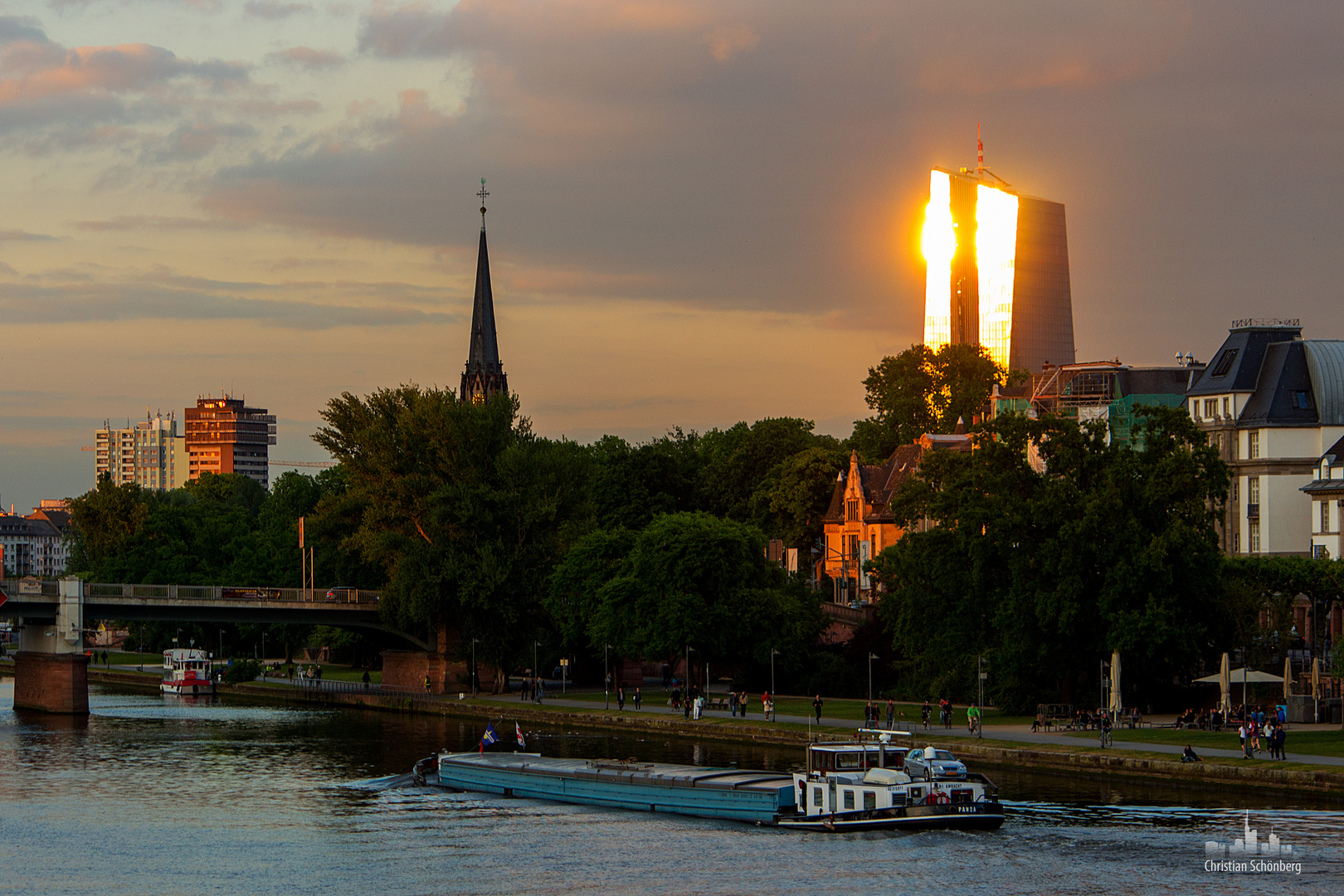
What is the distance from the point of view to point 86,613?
364ft

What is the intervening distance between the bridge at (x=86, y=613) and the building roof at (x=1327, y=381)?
61510 mm

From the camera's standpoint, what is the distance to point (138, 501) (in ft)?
575

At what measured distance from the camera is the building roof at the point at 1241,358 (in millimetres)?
113500

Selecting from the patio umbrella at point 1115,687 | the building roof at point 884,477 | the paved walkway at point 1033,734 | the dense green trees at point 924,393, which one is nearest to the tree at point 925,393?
the dense green trees at point 924,393

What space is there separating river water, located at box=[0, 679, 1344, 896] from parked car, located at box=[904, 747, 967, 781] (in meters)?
2.39

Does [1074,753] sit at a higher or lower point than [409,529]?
lower

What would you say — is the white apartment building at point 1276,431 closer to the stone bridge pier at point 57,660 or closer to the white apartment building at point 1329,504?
the white apartment building at point 1329,504

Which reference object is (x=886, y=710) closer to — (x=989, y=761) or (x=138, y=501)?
(x=989, y=761)

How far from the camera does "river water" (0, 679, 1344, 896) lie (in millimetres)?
47438

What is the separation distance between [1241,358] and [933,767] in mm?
65082

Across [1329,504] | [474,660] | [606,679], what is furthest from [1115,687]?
[474,660]

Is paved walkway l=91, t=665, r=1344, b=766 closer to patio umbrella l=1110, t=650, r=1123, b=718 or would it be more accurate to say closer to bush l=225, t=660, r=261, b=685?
patio umbrella l=1110, t=650, r=1123, b=718

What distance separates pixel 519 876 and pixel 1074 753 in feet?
89.1

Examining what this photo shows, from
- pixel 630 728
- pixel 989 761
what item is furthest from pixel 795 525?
pixel 989 761
